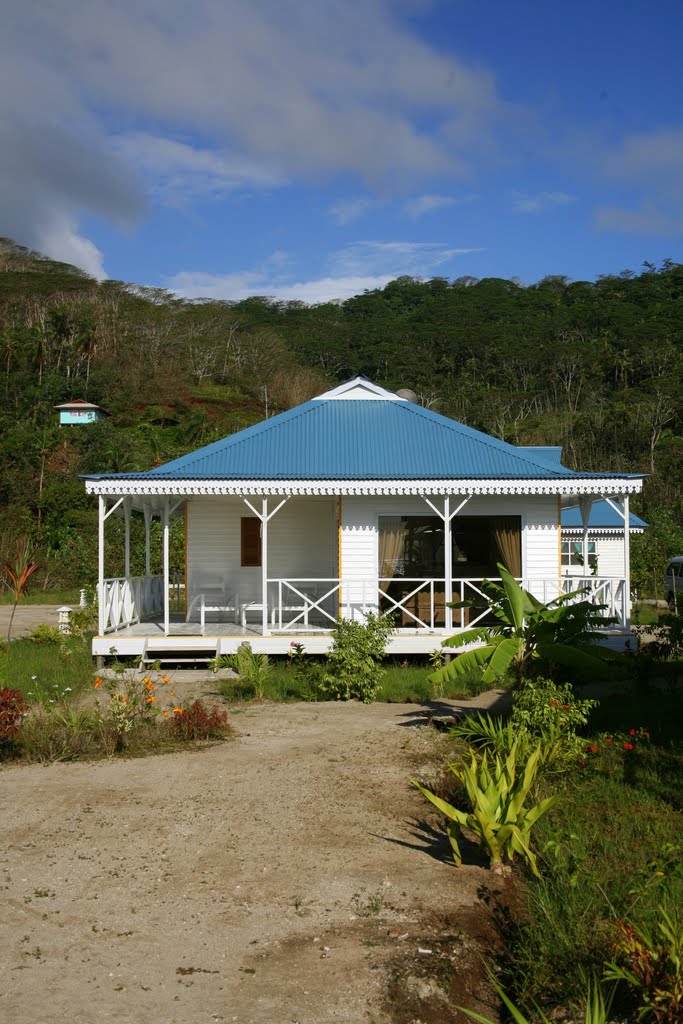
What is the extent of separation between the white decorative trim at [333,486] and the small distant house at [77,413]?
117 ft

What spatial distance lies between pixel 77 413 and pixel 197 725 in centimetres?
4278

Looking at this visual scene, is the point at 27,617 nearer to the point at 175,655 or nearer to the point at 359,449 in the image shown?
the point at 175,655

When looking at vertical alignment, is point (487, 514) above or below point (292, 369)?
below

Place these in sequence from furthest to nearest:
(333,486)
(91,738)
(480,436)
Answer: (480,436)
(333,486)
(91,738)

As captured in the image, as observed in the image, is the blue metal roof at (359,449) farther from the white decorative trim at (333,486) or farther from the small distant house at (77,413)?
the small distant house at (77,413)

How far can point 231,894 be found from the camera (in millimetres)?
5746

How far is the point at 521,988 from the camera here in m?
4.65

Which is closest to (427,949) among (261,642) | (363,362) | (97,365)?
(261,642)

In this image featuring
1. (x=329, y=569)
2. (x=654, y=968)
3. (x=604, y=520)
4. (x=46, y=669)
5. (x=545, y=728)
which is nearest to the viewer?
(x=654, y=968)

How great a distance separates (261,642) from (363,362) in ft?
191

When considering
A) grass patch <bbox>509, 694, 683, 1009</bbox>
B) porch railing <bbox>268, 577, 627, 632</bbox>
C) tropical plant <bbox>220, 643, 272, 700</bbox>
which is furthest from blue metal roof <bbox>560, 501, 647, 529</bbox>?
grass patch <bbox>509, 694, 683, 1009</bbox>

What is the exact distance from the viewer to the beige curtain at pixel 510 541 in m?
16.5

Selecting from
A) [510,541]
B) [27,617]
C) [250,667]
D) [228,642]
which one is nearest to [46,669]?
[228,642]

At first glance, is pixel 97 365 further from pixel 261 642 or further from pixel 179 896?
pixel 179 896
